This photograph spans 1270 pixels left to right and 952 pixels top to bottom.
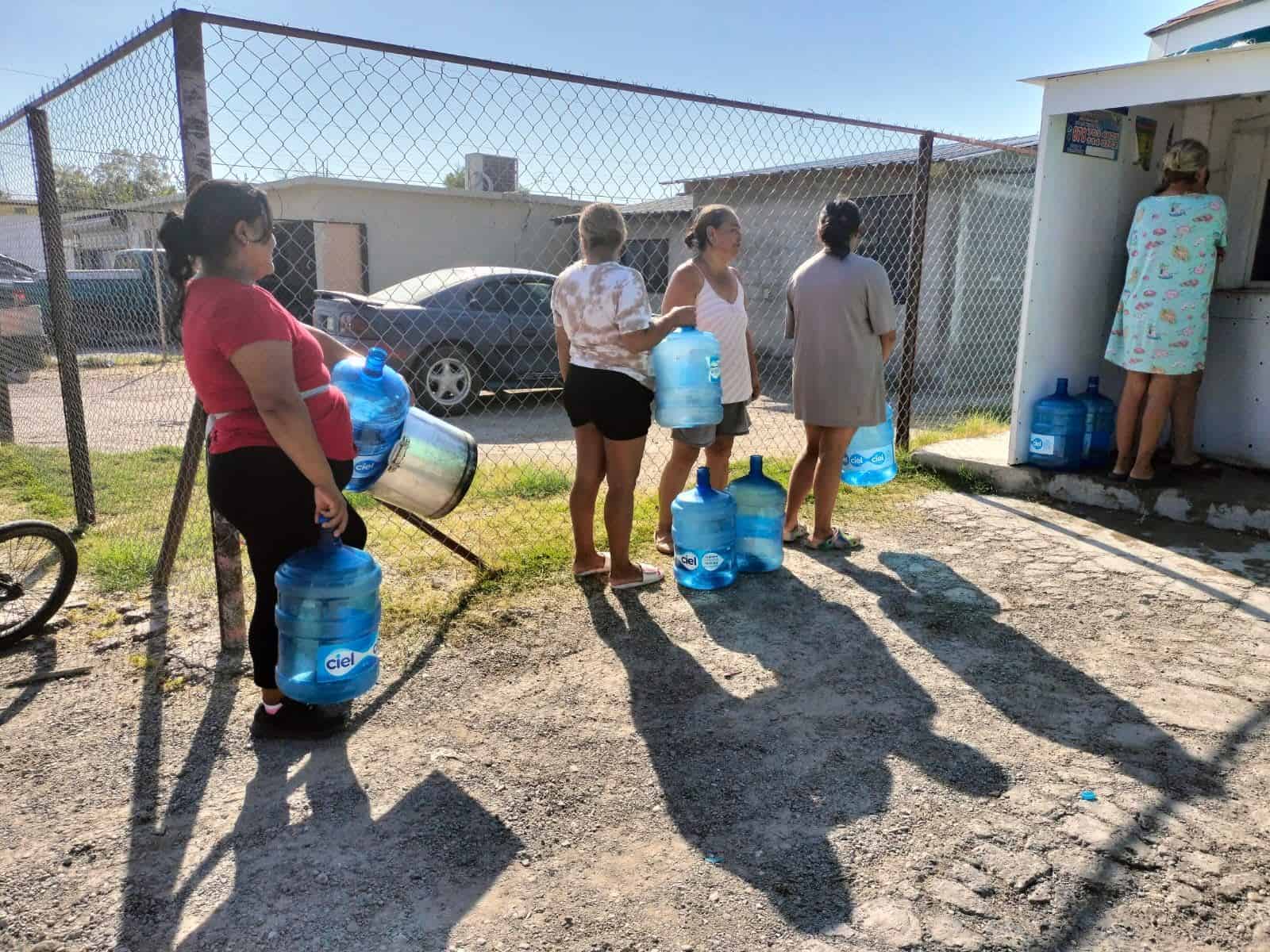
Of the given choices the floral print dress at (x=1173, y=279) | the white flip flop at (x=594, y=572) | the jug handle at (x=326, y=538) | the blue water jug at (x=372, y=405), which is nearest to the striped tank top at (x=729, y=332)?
the white flip flop at (x=594, y=572)

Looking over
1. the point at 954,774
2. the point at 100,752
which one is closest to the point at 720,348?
the point at 954,774

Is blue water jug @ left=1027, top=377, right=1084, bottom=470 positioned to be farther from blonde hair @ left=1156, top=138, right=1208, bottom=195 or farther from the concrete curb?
blonde hair @ left=1156, top=138, right=1208, bottom=195

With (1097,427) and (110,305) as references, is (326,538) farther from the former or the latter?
(110,305)

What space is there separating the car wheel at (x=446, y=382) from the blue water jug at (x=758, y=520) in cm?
474

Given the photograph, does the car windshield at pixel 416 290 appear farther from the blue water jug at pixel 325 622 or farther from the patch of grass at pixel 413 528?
the blue water jug at pixel 325 622

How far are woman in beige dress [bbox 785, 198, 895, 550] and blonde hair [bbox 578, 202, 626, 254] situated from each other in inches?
38.2

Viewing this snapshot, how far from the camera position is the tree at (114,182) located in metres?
4.05

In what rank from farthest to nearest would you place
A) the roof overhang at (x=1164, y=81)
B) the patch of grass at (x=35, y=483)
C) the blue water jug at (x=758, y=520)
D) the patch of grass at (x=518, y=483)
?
the patch of grass at (x=518, y=483), the patch of grass at (x=35, y=483), the roof overhang at (x=1164, y=81), the blue water jug at (x=758, y=520)

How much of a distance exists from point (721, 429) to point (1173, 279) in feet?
9.39

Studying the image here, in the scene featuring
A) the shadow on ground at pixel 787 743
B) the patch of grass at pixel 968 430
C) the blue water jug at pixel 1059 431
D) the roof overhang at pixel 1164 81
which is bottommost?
the shadow on ground at pixel 787 743

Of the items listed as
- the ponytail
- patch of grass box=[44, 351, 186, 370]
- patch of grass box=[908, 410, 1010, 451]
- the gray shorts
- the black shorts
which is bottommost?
patch of grass box=[908, 410, 1010, 451]

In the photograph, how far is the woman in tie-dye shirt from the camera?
4.98 meters

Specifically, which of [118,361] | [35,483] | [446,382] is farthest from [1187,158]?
[118,361]

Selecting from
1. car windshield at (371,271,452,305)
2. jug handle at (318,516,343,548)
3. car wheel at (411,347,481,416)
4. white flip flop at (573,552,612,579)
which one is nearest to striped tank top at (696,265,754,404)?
white flip flop at (573,552,612,579)
